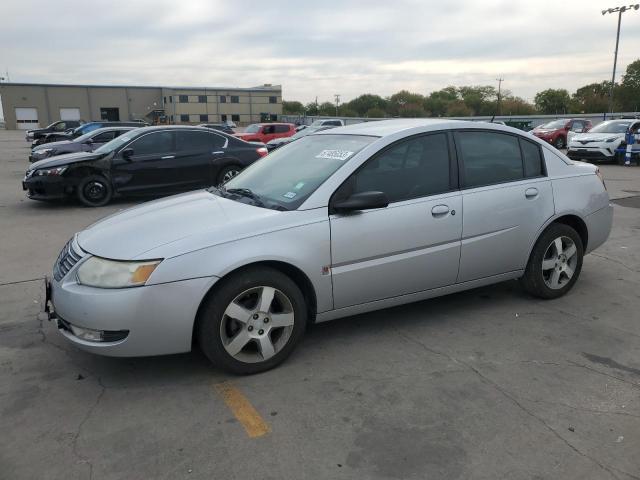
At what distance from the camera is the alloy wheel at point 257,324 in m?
3.35

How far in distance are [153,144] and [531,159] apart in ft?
25.6

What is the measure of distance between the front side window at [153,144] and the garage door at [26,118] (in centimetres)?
7611

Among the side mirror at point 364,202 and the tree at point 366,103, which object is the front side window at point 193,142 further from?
the tree at point 366,103

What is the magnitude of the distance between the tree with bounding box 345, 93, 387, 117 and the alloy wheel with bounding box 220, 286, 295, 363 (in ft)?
356

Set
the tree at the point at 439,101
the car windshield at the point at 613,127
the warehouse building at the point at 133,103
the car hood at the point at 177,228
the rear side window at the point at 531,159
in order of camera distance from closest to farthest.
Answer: the car hood at the point at 177,228 → the rear side window at the point at 531,159 → the car windshield at the point at 613,127 → the warehouse building at the point at 133,103 → the tree at the point at 439,101

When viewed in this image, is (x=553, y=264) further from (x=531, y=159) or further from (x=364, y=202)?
(x=364, y=202)

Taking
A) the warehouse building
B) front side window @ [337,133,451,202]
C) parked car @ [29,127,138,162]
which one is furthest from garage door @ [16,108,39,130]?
front side window @ [337,133,451,202]

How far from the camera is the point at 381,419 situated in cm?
297

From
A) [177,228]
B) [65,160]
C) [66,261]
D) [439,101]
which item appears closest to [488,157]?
[177,228]

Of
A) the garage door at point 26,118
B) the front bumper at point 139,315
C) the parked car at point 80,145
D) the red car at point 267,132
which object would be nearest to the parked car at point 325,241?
the front bumper at point 139,315

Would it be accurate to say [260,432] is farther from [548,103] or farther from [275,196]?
[548,103]

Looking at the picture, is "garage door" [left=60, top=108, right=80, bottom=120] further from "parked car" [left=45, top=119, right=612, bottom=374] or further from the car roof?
"parked car" [left=45, top=119, right=612, bottom=374]

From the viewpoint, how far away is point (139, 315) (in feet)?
10.3

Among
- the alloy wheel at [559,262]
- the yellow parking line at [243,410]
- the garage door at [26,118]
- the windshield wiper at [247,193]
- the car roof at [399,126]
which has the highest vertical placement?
the garage door at [26,118]
